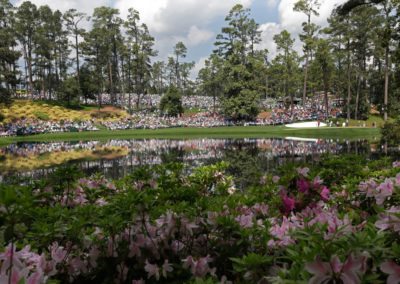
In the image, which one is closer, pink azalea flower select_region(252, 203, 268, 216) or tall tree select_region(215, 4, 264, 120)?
pink azalea flower select_region(252, 203, 268, 216)

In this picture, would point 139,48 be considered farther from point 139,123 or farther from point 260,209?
point 260,209

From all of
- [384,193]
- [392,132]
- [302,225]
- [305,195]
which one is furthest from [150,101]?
[384,193]

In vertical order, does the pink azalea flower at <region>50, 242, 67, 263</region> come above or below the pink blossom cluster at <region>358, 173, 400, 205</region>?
below

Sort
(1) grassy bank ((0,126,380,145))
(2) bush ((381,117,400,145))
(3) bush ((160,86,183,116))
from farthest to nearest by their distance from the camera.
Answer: (3) bush ((160,86,183,116))
(1) grassy bank ((0,126,380,145))
(2) bush ((381,117,400,145))

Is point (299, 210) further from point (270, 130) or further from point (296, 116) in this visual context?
point (296, 116)

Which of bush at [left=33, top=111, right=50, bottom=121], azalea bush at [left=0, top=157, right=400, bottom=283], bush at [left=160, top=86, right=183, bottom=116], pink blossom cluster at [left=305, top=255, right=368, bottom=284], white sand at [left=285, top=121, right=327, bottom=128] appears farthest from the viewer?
bush at [left=160, top=86, right=183, bottom=116]

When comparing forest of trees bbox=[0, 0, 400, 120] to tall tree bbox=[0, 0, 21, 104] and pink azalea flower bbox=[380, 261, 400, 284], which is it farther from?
pink azalea flower bbox=[380, 261, 400, 284]

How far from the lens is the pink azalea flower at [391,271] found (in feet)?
3.96

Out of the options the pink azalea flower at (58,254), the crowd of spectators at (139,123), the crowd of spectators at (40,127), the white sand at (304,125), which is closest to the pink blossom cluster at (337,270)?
the pink azalea flower at (58,254)

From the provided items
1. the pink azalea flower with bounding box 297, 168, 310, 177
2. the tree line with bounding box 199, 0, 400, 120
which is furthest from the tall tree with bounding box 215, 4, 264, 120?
the pink azalea flower with bounding box 297, 168, 310, 177

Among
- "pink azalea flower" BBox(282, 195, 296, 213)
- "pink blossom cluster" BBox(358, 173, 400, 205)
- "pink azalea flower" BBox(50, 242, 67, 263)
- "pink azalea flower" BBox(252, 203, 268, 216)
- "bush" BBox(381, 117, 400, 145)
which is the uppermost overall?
"pink blossom cluster" BBox(358, 173, 400, 205)

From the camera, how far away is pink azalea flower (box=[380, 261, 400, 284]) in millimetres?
1208

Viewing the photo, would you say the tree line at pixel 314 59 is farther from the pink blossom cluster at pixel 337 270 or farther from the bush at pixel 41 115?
the pink blossom cluster at pixel 337 270

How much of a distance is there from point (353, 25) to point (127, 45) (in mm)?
31156
